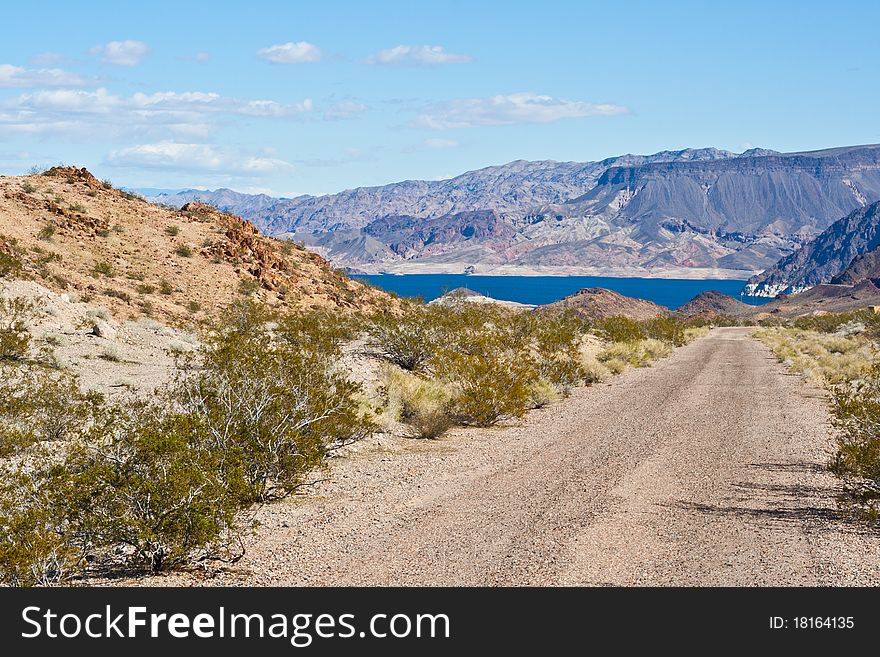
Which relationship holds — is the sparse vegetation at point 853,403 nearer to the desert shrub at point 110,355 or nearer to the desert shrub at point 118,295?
the desert shrub at point 110,355

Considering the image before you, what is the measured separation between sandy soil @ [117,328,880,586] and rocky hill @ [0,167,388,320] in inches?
755

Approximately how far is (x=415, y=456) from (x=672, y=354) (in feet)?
93.3

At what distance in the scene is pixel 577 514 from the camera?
9.16 m

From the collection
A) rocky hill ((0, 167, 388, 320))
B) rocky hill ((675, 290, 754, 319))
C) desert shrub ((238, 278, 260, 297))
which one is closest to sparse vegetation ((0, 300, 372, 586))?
rocky hill ((0, 167, 388, 320))

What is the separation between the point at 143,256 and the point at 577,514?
30.0 meters

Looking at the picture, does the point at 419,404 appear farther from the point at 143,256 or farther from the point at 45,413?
the point at 143,256

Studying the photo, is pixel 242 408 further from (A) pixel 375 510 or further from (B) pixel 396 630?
(B) pixel 396 630

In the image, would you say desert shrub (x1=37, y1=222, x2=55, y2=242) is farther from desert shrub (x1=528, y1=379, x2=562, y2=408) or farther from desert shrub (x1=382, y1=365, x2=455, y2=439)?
desert shrub (x1=528, y1=379, x2=562, y2=408)

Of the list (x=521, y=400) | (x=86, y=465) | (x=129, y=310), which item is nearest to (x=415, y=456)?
(x=521, y=400)

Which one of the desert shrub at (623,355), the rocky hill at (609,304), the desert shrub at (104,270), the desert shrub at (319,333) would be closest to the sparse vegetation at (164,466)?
the desert shrub at (319,333)

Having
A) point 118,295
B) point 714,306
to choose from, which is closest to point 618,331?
point 118,295

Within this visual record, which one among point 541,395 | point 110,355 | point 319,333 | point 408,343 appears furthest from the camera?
point 319,333

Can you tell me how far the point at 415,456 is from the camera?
12828 millimetres

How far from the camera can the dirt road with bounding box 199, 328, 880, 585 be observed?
7238 millimetres
